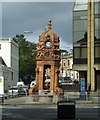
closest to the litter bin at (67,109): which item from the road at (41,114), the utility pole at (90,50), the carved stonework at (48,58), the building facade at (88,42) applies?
the road at (41,114)

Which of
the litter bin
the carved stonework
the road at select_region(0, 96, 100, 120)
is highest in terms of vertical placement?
the carved stonework

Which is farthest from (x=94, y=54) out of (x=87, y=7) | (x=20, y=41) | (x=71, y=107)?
(x=20, y=41)

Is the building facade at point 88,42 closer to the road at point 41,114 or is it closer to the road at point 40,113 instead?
the road at point 40,113

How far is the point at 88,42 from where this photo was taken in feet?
196

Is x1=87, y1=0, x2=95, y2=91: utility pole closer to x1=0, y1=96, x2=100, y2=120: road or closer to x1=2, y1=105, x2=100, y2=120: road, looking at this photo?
x1=0, y1=96, x2=100, y2=120: road

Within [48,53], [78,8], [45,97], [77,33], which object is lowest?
[45,97]

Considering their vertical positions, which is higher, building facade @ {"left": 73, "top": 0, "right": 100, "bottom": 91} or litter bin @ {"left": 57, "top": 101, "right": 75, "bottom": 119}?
building facade @ {"left": 73, "top": 0, "right": 100, "bottom": 91}

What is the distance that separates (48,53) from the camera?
131ft

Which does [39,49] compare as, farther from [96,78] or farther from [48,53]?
[96,78]

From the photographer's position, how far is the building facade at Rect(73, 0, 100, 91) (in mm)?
59219

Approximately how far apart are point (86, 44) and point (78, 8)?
567 centimetres

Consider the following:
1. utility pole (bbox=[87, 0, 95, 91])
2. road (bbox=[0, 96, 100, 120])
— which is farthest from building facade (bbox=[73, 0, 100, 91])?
road (bbox=[0, 96, 100, 120])

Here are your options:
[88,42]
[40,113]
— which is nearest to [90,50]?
[88,42]

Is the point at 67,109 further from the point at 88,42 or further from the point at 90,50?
the point at 88,42
